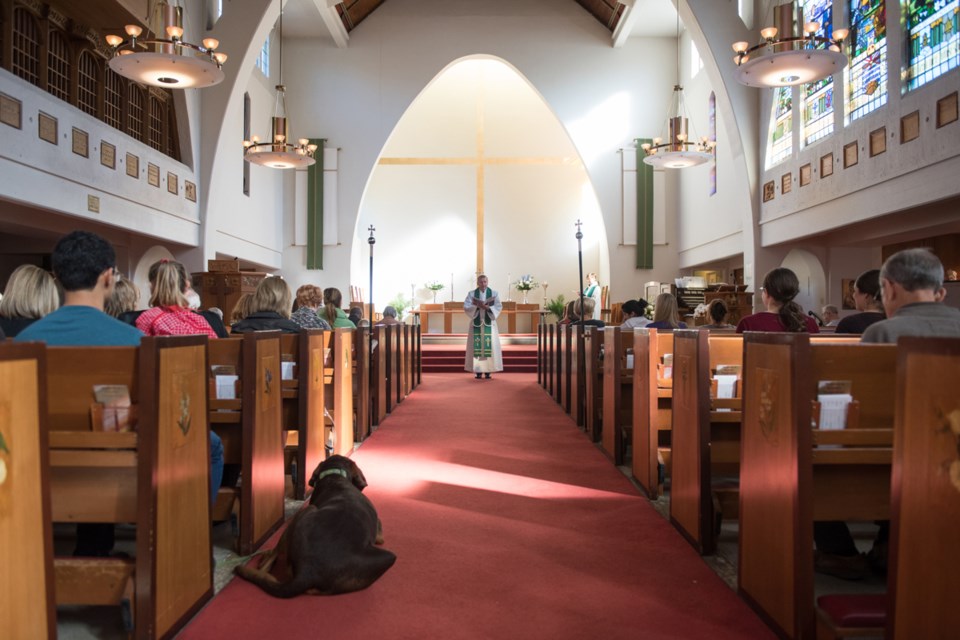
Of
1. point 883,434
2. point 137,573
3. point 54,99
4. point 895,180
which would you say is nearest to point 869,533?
point 883,434

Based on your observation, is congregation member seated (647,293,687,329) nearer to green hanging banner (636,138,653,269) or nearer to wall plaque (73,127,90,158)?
wall plaque (73,127,90,158)

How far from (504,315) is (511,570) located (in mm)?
14239

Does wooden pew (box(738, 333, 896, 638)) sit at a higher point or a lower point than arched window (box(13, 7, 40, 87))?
lower

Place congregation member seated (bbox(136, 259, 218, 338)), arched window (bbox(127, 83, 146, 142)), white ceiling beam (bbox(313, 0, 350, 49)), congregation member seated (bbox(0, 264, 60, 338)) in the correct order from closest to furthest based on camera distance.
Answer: congregation member seated (bbox(0, 264, 60, 338)), congregation member seated (bbox(136, 259, 218, 338)), arched window (bbox(127, 83, 146, 142)), white ceiling beam (bbox(313, 0, 350, 49))

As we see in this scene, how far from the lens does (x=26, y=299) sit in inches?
124

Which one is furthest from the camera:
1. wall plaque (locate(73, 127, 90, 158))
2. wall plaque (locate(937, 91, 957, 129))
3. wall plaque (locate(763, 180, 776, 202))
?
wall plaque (locate(763, 180, 776, 202))

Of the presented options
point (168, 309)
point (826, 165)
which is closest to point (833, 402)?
point (168, 309)

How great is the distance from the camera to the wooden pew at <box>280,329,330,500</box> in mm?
3963

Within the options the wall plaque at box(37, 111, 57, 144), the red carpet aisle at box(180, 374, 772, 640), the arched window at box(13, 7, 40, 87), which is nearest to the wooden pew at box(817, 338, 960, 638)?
the red carpet aisle at box(180, 374, 772, 640)

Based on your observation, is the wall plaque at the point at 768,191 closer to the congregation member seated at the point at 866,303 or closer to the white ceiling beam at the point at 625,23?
the white ceiling beam at the point at 625,23

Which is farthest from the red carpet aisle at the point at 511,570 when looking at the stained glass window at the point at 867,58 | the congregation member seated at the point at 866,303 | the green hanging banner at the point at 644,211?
the green hanging banner at the point at 644,211

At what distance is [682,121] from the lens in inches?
421

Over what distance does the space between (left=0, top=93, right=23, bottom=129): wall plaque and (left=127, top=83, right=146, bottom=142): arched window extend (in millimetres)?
2843

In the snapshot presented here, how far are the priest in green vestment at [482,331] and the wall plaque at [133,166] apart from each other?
4.68 meters
